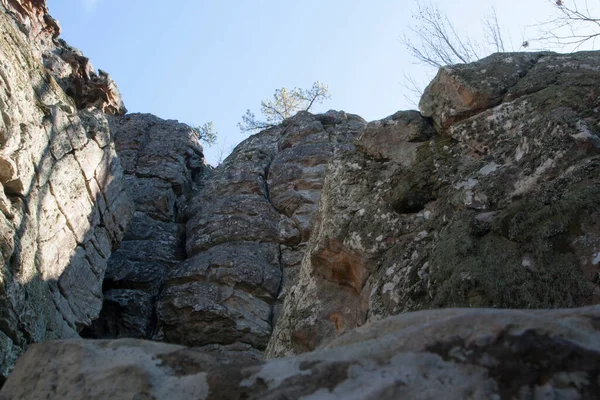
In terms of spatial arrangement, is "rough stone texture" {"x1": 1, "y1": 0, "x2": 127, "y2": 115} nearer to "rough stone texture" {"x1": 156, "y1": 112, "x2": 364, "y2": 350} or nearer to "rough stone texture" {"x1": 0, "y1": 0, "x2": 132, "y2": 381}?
"rough stone texture" {"x1": 0, "y1": 0, "x2": 132, "y2": 381}

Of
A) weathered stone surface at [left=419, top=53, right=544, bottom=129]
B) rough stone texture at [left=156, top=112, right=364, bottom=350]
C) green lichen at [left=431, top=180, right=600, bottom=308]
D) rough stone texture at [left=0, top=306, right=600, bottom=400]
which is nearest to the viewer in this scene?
rough stone texture at [left=0, top=306, right=600, bottom=400]

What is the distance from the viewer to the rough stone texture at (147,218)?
1237 cm

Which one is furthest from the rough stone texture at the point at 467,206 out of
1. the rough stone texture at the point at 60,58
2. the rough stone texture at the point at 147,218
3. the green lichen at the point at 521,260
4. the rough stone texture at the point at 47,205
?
the rough stone texture at the point at 60,58

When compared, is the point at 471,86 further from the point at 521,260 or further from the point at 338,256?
the point at 521,260

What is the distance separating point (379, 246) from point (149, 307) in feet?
26.6

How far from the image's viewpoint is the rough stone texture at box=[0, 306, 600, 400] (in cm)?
229

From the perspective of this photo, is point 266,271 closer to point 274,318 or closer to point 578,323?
point 274,318

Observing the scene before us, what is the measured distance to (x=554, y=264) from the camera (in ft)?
13.1

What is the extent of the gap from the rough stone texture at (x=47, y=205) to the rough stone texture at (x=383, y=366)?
488 cm

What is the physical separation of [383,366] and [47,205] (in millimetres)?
7931

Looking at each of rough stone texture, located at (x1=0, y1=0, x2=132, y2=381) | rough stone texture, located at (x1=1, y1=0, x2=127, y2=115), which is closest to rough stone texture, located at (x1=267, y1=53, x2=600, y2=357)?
rough stone texture, located at (x1=0, y1=0, x2=132, y2=381)

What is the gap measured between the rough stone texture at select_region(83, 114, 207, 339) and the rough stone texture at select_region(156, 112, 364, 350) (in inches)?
13.6

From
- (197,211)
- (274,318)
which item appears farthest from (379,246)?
(197,211)

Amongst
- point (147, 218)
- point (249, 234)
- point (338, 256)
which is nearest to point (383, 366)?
point (338, 256)
